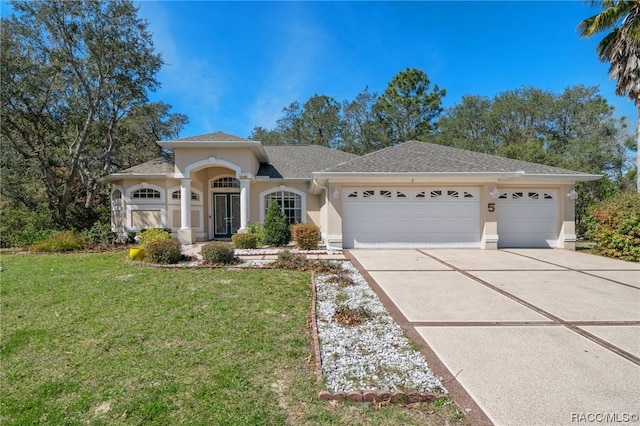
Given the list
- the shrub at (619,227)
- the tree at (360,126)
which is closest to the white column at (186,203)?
the shrub at (619,227)

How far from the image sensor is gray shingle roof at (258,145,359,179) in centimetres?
1567

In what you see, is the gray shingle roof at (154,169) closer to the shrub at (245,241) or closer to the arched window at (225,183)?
the arched window at (225,183)

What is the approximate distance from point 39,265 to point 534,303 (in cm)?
1250

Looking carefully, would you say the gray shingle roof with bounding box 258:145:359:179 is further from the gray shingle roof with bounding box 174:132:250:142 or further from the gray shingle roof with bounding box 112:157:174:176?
the gray shingle roof with bounding box 112:157:174:176

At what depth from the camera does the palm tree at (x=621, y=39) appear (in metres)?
11.3

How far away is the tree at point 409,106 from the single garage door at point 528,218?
17.1 meters

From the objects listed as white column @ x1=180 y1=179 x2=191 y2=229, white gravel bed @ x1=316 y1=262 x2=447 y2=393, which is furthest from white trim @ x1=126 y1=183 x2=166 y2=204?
white gravel bed @ x1=316 y1=262 x2=447 y2=393

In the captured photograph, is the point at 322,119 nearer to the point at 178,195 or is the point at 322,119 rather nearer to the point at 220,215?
the point at 220,215

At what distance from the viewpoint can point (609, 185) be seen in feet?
47.2

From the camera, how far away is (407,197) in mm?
11547

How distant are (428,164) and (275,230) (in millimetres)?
6526

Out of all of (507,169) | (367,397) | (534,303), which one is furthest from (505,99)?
(367,397)

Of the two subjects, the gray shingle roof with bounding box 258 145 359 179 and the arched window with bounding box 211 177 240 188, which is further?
the arched window with bounding box 211 177 240 188

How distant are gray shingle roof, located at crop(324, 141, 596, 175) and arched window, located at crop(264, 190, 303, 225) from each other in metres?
4.39
